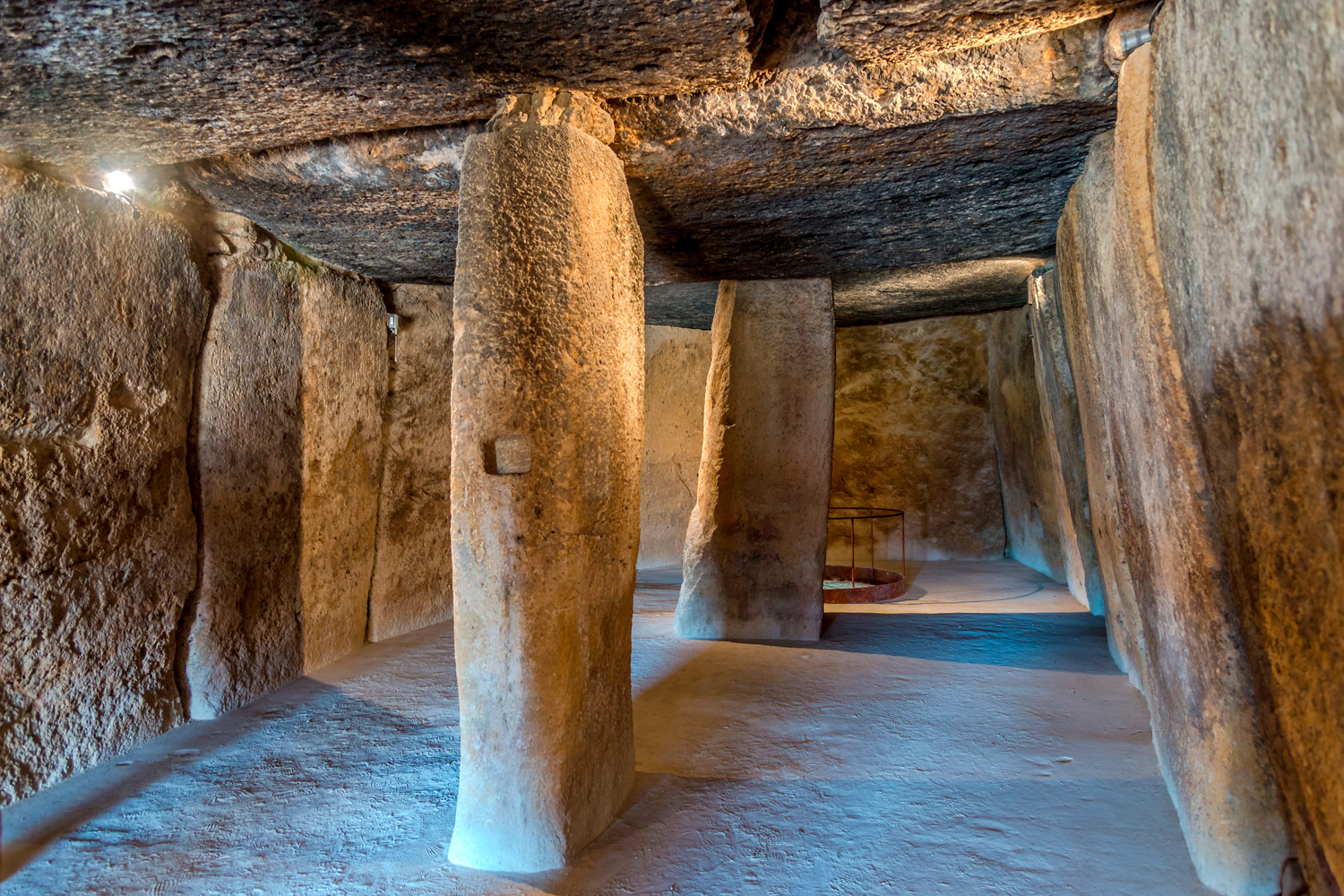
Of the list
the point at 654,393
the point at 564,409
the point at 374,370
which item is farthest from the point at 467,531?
the point at 654,393

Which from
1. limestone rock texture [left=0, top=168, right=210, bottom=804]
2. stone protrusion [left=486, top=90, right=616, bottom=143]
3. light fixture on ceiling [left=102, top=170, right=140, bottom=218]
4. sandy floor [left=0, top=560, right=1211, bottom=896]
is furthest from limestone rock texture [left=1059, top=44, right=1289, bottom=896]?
limestone rock texture [left=0, top=168, right=210, bottom=804]

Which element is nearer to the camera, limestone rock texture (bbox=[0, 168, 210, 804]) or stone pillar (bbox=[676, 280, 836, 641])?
limestone rock texture (bbox=[0, 168, 210, 804])

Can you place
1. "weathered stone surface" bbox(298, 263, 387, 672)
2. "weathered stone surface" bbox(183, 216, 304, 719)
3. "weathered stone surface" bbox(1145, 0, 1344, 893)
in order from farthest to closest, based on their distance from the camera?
"weathered stone surface" bbox(298, 263, 387, 672) → "weathered stone surface" bbox(183, 216, 304, 719) → "weathered stone surface" bbox(1145, 0, 1344, 893)

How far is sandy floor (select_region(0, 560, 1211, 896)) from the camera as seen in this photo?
204 cm

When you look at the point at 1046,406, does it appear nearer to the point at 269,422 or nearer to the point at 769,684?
the point at 769,684

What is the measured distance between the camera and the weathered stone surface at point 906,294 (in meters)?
4.74

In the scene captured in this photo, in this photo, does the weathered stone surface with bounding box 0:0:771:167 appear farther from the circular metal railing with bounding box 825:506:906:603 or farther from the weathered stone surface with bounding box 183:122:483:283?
the circular metal railing with bounding box 825:506:906:603

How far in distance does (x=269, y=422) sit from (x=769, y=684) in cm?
271

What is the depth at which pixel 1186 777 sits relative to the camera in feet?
6.74

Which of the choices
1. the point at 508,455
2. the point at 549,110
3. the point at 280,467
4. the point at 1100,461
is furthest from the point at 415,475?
the point at 1100,461

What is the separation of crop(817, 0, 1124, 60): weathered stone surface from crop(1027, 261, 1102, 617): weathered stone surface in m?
2.27

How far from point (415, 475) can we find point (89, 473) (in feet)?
6.96

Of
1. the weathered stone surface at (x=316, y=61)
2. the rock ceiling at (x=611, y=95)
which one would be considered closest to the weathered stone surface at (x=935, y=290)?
the rock ceiling at (x=611, y=95)

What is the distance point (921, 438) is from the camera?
7.66 metres
